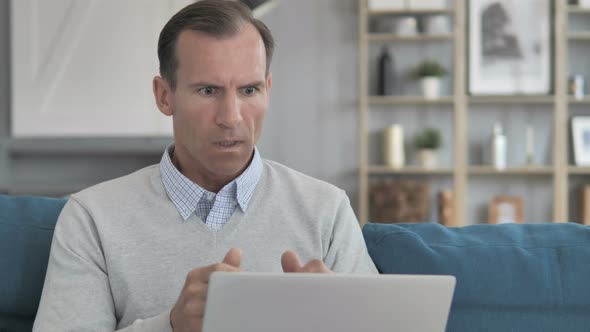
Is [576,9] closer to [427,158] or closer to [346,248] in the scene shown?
[427,158]

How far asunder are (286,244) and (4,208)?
2.09ft

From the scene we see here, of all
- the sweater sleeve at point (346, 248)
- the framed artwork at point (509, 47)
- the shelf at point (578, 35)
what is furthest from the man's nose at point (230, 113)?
the shelf at point (578, 35)

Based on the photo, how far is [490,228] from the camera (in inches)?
68.4

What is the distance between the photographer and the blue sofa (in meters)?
1.61

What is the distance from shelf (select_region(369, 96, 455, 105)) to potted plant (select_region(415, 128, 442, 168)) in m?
0.20

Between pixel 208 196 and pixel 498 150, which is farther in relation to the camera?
pixel 498 150

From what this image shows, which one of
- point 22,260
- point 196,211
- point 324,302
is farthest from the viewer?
point 22,260

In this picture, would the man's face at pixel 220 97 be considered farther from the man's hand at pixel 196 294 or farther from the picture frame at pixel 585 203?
the picture frame at pixel 585 203

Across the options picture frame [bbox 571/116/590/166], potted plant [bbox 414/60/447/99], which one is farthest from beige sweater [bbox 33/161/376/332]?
picture frame [bbox 571/116/590/166]

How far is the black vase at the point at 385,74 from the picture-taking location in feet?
17.8

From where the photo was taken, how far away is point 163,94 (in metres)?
1.65

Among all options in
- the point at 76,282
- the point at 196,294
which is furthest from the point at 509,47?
the point at 196,294

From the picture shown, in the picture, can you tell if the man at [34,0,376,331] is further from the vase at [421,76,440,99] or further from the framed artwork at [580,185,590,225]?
the framed artwork at [580,185,590,225]

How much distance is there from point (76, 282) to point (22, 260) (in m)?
0.30
